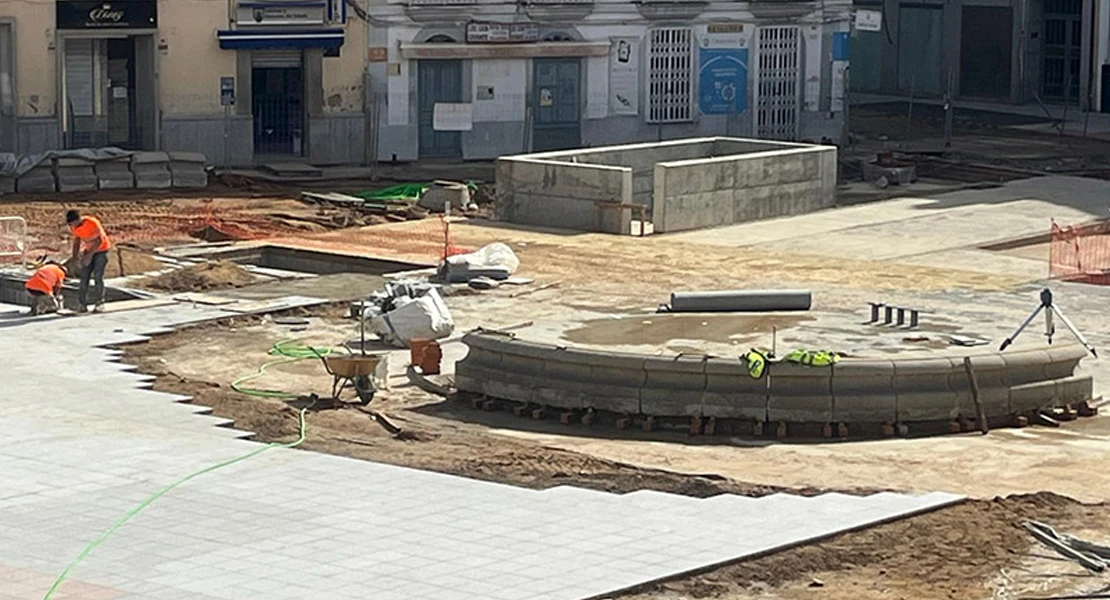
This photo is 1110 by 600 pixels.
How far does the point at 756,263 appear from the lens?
3559 cm

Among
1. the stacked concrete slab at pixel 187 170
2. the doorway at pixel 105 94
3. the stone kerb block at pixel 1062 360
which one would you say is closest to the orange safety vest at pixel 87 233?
the stone kerb block at pixel 1062 360

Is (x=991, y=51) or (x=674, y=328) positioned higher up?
(x=991, y=51)

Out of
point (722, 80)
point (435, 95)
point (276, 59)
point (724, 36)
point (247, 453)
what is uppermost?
point (724, 36)

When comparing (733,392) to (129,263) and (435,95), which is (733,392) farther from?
(435,95)

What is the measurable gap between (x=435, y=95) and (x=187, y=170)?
24.1 feet

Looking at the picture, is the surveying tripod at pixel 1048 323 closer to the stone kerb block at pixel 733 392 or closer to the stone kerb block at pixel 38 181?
the stone kerb block at pixel 733 392

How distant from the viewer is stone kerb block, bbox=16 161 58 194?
43.1 meters

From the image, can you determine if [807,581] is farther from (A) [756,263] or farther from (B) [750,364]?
(A) [756,263]

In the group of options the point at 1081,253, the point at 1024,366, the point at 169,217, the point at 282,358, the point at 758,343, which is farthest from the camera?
the point at 169,217

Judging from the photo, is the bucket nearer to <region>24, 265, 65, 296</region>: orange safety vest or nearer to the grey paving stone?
the grey paving stone

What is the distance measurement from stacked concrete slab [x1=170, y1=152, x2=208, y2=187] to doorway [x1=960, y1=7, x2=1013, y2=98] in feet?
91.1

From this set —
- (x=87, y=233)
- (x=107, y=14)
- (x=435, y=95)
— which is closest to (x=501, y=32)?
(x=435, y=95)

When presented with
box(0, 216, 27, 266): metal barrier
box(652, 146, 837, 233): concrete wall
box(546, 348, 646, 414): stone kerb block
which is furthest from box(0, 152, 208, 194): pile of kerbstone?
box(546, 348, 646, 414): stone kerb block

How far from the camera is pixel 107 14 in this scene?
47.1m
